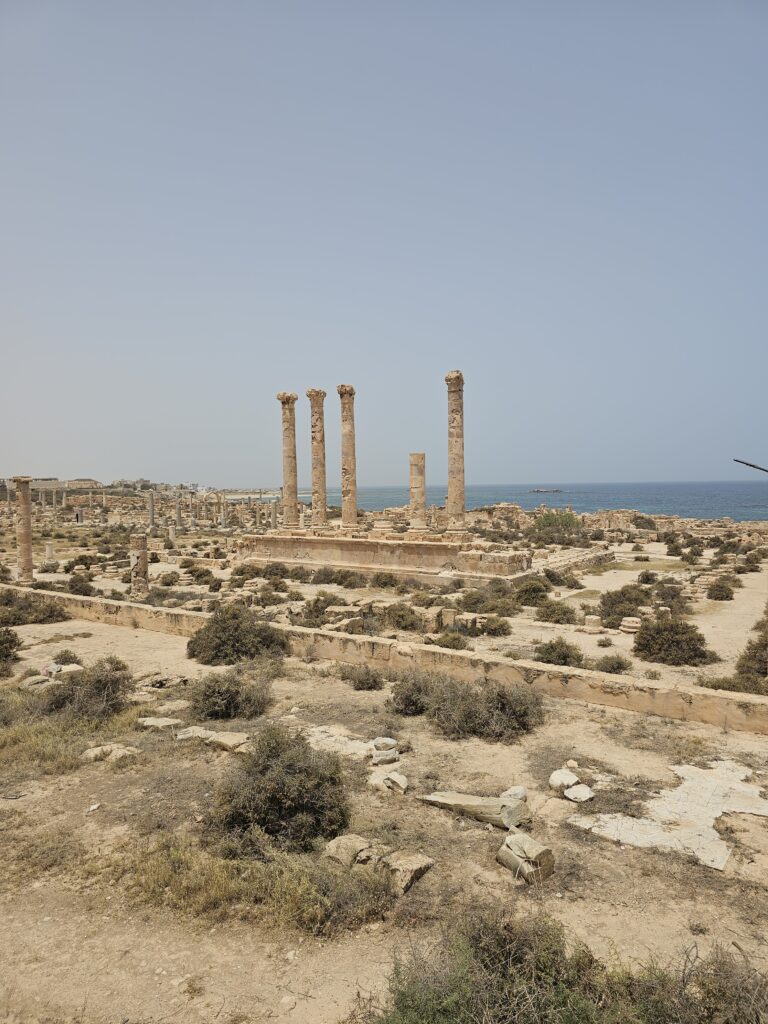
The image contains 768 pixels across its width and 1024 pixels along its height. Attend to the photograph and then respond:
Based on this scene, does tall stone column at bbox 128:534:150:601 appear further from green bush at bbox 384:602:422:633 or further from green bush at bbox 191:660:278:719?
green bush at bbox 191:660:278:719

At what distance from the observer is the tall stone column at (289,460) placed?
94.6 ft

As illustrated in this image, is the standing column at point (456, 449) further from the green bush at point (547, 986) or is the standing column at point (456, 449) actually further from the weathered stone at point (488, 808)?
the green bush at point (547, 986)

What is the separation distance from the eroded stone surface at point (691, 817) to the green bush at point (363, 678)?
4.68 metres

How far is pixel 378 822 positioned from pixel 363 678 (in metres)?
4.35

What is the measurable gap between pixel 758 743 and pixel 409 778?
431 centimetres

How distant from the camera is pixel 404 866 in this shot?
15.9 ft

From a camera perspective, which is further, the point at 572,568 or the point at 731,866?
the point at 572,568

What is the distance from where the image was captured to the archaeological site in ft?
12.4

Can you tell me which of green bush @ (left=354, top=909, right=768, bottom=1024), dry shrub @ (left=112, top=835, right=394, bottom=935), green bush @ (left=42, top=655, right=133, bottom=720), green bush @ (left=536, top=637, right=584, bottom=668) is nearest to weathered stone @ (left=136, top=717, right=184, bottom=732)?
green bush @ (left=42, top=655, right=133, bottom=720)

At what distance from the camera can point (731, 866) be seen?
198 inches

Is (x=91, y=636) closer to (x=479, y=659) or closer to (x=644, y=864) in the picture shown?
(x=479, y=659)

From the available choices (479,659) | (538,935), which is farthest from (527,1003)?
(479,659)

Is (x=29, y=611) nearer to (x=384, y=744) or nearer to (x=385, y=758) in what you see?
(x=384, y=744)

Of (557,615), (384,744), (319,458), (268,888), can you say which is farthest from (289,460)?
(268,888)
